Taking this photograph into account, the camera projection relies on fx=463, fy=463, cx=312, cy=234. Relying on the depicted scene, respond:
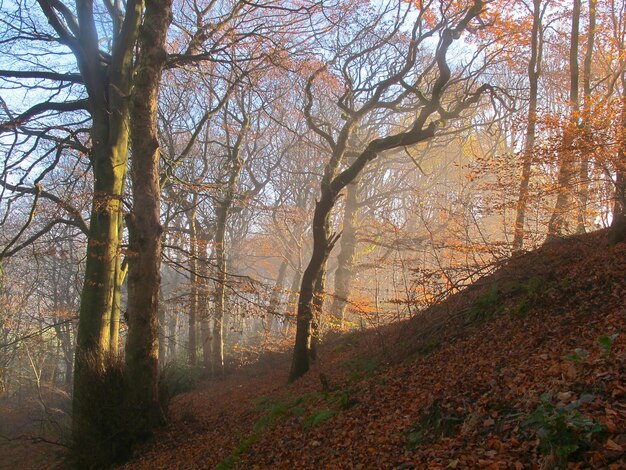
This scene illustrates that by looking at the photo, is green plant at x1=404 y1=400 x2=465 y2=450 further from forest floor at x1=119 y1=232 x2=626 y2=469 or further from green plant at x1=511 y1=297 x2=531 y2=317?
green plant at x1=511 y1=297 x2=531 y2=317

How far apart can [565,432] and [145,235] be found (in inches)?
251

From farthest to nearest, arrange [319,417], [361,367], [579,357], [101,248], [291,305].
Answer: [291,305], [101,248], [361,367], [319,417], [579,357]

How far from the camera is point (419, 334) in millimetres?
8008

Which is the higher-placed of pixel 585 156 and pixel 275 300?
pixel 585 156

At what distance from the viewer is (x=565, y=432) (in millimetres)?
3096

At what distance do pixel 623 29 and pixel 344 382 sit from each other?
15.2 meters

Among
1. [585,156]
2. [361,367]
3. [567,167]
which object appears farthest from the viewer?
[567,167]

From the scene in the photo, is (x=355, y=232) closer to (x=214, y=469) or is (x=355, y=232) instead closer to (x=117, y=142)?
(x=117, y=142)

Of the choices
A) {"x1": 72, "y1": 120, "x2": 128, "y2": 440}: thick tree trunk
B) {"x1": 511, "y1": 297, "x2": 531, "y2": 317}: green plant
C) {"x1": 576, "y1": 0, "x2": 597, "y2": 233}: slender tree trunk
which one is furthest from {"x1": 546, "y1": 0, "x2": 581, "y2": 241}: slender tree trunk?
{"x1": 72, "y1": 120, "x2": 128, "y2": 440}: thick tree trunk

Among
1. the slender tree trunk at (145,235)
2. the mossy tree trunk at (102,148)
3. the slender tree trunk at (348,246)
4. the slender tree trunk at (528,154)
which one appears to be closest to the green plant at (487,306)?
the slender tree trunk at (528,154)

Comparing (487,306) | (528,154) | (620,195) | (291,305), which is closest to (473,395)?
(487,306)

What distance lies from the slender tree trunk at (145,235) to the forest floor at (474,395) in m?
0.94

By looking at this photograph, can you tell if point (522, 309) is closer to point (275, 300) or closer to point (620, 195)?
point (620, 195)

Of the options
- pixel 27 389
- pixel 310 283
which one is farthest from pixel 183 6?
pixel 27 389
